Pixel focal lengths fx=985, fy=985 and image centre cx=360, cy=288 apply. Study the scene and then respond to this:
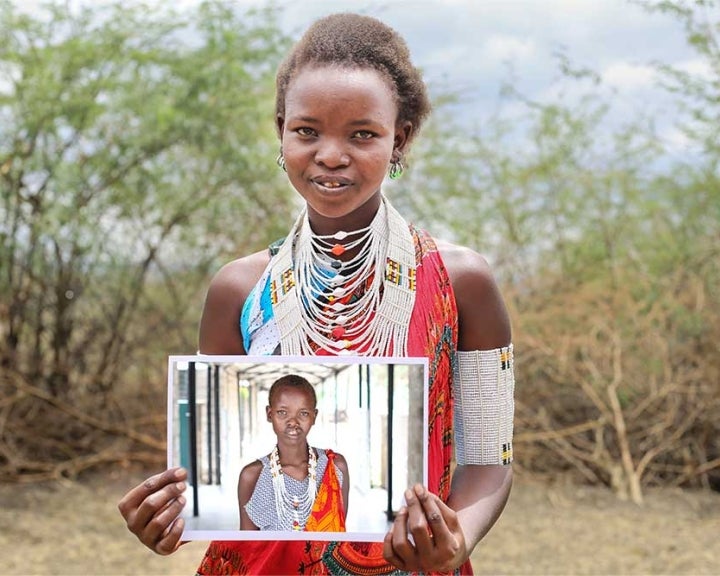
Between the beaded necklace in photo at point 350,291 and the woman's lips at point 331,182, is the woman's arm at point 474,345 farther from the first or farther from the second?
the woman's lips at point 331,182

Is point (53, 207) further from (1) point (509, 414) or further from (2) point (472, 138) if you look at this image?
(1) point (509, 414)

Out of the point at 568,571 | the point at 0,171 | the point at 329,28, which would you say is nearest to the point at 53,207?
the point at 0,171

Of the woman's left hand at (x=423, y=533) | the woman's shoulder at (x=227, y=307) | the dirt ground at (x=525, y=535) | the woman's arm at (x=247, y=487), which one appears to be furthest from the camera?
the dirt ground at (x=525, y=535)

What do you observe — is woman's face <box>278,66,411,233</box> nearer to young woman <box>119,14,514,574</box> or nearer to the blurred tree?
young woman <box>119,14,514,574</box>

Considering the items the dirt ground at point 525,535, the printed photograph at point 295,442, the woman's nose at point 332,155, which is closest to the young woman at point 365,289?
the woman's nose at point 332,155

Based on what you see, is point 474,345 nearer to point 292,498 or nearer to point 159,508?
point 292,498

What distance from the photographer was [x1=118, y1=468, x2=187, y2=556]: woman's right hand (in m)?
1.26

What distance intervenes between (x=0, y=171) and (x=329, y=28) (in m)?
4.82

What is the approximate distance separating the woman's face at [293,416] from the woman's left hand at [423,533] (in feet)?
0.58

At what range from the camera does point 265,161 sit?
6.00 metres

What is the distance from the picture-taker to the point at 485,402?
4.87ft

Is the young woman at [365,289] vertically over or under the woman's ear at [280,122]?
under

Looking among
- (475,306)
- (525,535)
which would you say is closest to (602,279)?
(525,535)

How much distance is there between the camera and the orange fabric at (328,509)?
1.28m
